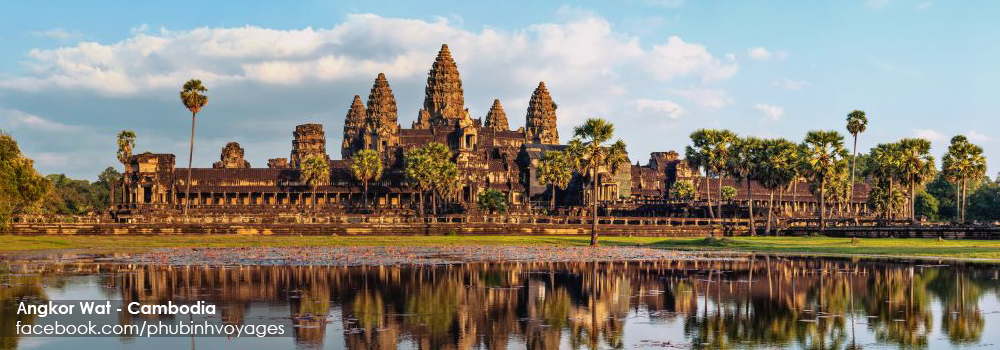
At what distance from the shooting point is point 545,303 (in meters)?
32.2

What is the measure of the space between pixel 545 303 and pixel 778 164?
82.4 m

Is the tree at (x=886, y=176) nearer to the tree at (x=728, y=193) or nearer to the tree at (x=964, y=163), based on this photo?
the tree at (x=964, y=163)

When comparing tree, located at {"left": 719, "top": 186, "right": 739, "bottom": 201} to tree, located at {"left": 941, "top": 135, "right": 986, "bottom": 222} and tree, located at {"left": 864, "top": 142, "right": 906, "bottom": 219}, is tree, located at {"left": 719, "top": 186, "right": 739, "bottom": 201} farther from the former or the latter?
tree, located at {"left": 941, "top": 135, "right": 986, "bottom": 222}

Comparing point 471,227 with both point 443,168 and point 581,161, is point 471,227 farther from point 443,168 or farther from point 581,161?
point 443,168

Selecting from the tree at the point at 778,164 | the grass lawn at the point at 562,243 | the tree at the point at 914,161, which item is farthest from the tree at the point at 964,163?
the grass lawn at the point at 562,243

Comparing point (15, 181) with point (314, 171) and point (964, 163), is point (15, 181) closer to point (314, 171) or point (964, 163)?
point (314, 171)

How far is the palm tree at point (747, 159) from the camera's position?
112250mm

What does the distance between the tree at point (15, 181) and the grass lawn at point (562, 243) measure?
2.96 metres

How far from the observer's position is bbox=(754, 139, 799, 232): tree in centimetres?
10881

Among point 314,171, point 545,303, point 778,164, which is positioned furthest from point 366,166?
point 545,303

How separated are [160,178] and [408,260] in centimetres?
10945

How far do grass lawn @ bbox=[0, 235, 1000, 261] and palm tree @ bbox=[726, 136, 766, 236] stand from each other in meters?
23.4

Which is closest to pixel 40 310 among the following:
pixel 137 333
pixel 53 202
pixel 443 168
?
pixel 137 333

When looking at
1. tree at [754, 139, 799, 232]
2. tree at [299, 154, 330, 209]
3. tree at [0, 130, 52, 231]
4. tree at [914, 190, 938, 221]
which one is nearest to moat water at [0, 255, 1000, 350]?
tree at [0, 130, 52, 231]
